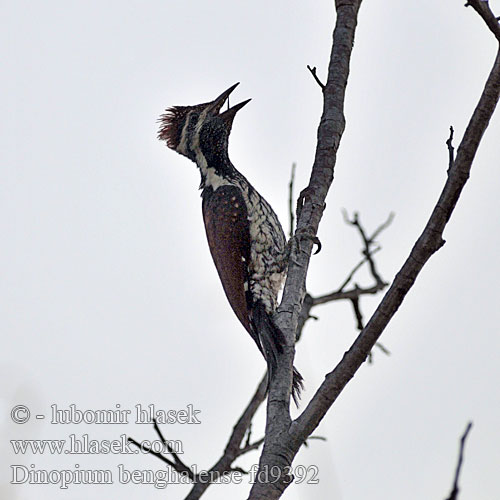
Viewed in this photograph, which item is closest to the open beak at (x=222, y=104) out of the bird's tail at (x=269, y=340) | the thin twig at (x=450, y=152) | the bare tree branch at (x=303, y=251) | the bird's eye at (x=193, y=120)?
the bird's eye at (x=193, y=120)

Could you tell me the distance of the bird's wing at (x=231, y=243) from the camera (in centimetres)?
454

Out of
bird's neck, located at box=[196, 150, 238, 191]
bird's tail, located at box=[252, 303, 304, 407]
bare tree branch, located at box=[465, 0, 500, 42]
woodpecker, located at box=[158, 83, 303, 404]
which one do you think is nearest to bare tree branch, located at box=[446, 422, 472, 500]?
bare tree branch, located at box=[465, 0, 500, 42]

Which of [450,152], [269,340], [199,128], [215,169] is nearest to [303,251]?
[269,340]

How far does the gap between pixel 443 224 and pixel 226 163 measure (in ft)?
9.67

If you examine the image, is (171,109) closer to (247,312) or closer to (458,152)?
(247,312)

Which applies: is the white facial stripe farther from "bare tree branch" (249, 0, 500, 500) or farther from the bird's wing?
"bare tree branch" (249, 0, 500, 500)

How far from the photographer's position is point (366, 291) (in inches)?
169

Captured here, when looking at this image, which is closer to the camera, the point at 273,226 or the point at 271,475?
the point at 271,475

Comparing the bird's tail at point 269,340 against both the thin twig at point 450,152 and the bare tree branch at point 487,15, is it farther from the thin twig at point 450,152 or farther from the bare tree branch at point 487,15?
the bare tree branch at point 487,15

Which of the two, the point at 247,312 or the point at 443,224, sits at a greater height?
the point at 247,312

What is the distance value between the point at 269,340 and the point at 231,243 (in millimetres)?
1189

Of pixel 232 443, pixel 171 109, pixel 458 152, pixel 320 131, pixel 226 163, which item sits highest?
pixel 171 109

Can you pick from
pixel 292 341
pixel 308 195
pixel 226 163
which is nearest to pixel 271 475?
pixel 292 341

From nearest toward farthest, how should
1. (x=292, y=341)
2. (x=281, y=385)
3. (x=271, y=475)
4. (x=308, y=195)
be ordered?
1. (x=271, y=475)
2. (x=281, y=385)
3. (x=292, y=341)
4. (x=308, y=195)
